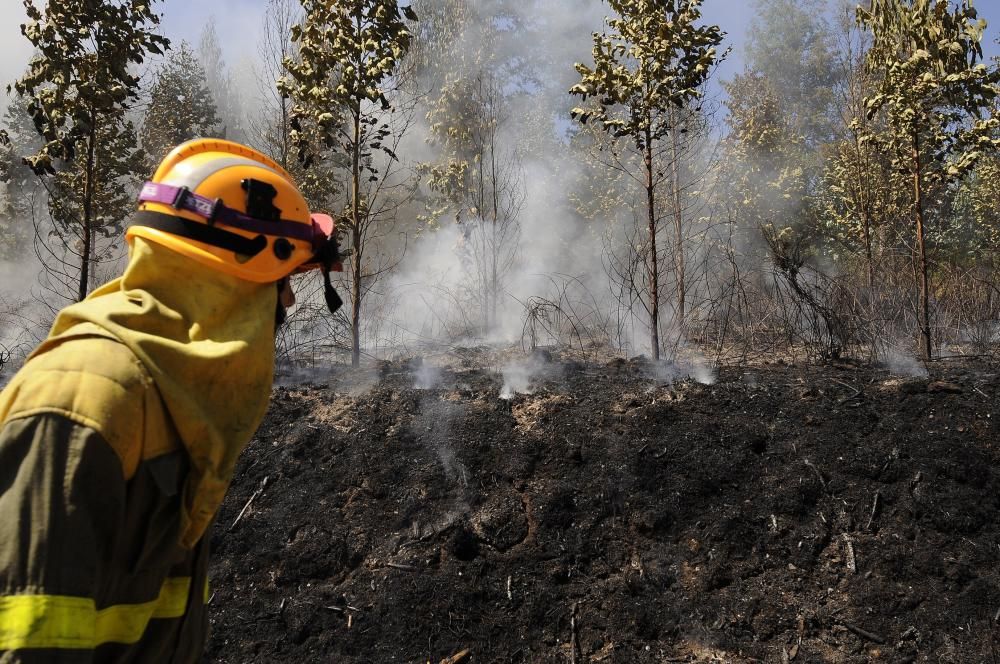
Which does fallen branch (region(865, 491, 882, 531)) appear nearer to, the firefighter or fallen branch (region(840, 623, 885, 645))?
fallen branch (region(840, 623, 885, 645))

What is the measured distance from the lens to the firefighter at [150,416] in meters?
1.03

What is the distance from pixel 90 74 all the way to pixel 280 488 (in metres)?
4.84

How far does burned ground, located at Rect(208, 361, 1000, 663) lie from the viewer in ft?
11.5

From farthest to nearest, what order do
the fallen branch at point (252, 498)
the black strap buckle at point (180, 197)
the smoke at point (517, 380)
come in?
the smoke at point (517, 380) < the fallen branch at point (252, 498) < the black strap buckle at point (180, 197)

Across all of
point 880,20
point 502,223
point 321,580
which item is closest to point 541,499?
point 321,580

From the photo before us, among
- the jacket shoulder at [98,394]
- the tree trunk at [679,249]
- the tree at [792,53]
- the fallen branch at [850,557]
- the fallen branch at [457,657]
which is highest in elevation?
the tree at [792,53]

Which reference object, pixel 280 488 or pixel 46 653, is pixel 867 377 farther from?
pixel 46 653

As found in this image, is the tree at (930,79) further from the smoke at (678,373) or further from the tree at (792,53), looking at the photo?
the tree at (792,53)

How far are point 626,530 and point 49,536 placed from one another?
3.47 m

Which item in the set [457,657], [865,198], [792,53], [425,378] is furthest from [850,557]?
[792,53]

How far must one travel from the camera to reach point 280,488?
463cm

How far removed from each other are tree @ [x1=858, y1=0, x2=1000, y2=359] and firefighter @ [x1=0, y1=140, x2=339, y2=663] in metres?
7.38

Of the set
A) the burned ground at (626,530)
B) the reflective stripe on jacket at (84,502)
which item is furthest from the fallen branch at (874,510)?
the reflective stripe on jacket at (84,502)

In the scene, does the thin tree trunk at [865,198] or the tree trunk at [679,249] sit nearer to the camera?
the tree trunk at [679,249]
